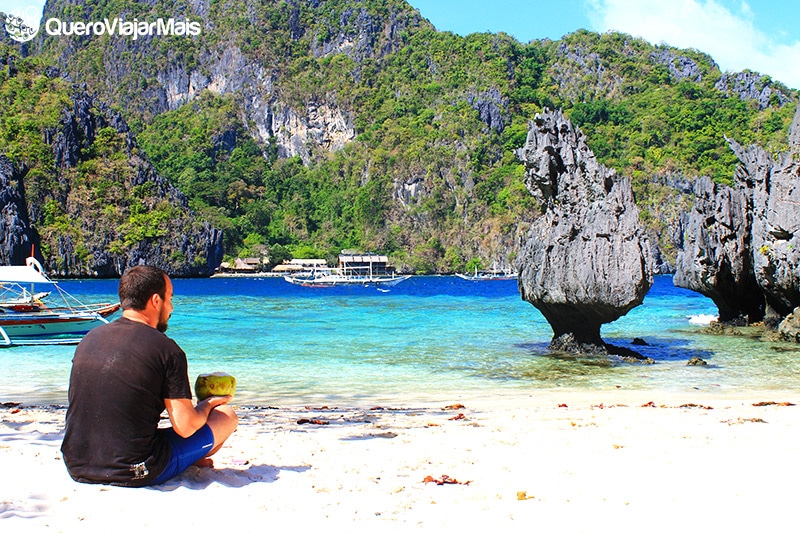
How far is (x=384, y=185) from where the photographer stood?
14438cm

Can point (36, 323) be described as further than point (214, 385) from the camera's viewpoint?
Yes

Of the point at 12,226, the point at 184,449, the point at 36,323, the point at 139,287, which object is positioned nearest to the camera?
the point at 139,287

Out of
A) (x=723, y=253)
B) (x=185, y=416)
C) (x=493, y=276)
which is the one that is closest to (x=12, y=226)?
(x=493, y=276)

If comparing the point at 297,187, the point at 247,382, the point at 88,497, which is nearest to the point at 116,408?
the point at 88,497

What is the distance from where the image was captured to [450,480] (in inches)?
220

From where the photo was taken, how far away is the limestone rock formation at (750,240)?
67.2 feet

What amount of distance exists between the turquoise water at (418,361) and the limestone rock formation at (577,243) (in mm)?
1349

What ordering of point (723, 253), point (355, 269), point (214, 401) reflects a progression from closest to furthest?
point (214, 401)
point (723, 253)
point (355, 269)

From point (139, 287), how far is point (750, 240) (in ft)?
82.3

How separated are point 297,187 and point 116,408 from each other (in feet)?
519

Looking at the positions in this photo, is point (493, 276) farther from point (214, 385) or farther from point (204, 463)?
point (214, 385)

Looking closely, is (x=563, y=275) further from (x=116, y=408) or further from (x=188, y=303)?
(x=188, y=303)

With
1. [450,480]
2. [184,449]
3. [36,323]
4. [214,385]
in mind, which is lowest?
[36,323]

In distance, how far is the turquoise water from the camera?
1477cm
